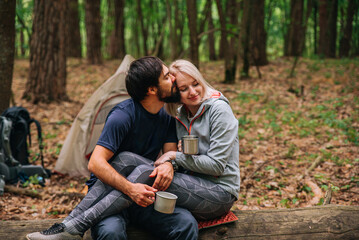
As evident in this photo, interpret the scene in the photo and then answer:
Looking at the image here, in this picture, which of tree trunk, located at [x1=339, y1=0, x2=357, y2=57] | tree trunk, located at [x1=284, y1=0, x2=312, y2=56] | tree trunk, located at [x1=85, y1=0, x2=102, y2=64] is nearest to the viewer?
tree trunk, located at [x1=85, y1=0, x2=102, y2=64]

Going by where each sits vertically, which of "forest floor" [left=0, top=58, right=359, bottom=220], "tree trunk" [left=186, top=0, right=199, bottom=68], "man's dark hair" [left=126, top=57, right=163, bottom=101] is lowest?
"forest floor" [left=0, top=58, right=359, bottom=220]

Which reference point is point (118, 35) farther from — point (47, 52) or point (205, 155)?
point (205, 155)

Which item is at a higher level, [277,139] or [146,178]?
[146,178]

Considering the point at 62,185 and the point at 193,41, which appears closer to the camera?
the point at 62,185

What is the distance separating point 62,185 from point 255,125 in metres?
3.93

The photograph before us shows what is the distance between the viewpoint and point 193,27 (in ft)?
22.5

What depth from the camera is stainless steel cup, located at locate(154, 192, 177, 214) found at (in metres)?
2.12

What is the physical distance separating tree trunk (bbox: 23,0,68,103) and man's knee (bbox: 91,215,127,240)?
5643 mm

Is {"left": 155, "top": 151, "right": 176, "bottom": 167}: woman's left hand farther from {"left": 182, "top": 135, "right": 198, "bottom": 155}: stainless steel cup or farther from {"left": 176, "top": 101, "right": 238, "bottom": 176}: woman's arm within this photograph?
{"left": 182, "top": 135, "right": 198, "bottom": 155}: stainless steel cup

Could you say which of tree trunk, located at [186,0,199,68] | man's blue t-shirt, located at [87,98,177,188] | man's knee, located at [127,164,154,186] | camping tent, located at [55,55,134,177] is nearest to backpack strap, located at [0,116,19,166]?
camping tent, located at [55,55,134,177]

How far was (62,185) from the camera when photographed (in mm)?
4434

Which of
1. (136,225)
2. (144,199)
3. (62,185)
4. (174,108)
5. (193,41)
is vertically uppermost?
(193,41)

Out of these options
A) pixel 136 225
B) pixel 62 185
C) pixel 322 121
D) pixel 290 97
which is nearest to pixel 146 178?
pixel 136 225

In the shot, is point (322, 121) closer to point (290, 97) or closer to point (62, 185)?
point (290, 97)
